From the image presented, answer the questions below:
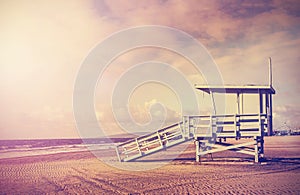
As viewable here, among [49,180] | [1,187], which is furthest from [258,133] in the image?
[1,187]

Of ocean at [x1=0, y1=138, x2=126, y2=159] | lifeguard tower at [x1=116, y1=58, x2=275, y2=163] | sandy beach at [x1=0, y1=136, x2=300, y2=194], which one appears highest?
lifeguard tower at [x1=116, y1=58, x2=275, y2=163]

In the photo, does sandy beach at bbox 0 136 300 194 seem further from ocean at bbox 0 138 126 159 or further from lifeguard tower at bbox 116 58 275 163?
ocean at bbox 0 138 126 159

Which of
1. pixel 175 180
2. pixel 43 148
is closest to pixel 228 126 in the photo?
pixel 175 180

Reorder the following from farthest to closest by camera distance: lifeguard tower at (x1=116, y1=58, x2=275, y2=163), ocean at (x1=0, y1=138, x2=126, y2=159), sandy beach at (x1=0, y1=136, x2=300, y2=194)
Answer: ocean at (x1=0, y1=138, x2=126, y2=159)
lifeguard tower at (x1=116, y1=58, x2=275, y2=163)
sandy beach at (x1=0, y1=136, x2=300, y2=194)

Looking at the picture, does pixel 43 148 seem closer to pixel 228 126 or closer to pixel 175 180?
pixel 228 126

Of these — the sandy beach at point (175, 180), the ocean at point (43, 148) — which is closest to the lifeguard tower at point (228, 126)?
the sandy beach at point (175, 180)

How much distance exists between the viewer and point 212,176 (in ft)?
43.0

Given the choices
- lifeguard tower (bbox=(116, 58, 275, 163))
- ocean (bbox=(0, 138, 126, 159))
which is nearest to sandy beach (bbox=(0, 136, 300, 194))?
lifeguard tower (bbox=(116, 58, 275, 163))

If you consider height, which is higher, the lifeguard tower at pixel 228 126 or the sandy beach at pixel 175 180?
the lifeguard tower at pixel 228 126

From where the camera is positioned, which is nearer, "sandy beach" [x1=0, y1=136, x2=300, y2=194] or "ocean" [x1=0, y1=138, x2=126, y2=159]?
"sandy beach" [x1=0, y1=136, x2=300, y2=194]

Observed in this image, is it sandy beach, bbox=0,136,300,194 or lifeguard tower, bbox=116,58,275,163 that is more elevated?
lifeguard tower, bbox=116,58,275,163

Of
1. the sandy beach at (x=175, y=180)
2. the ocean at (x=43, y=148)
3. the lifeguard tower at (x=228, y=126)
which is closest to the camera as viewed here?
the sandy beach at (x=175, y=180)

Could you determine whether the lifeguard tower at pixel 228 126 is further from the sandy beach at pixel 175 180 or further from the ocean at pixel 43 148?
the ocean at pixel 43 148

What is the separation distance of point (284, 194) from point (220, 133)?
7.08m
